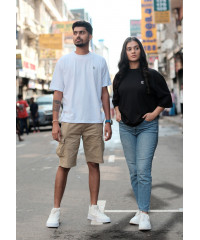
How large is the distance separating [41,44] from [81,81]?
3424 cm

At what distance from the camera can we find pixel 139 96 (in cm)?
468

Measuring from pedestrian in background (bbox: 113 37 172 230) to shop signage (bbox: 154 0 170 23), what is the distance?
2231 cm

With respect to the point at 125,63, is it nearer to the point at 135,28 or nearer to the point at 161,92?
the point at 161,92

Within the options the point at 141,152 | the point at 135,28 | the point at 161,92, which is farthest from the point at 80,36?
the point at 135,28

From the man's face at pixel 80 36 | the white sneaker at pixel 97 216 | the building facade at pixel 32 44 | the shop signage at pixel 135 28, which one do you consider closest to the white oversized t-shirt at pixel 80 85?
the man's face at pixel 80 36

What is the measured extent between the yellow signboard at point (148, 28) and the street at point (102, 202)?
85.3 feet

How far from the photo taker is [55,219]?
4.83m

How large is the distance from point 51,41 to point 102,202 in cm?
3307

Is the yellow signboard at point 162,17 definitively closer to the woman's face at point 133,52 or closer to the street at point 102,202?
the street at point 102,202

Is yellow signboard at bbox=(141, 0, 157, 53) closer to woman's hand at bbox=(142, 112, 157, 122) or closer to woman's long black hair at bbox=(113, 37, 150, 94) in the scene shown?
woman's long black hair at bbox=(113, 37, 150, 94)

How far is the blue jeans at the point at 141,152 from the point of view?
15.3 feet

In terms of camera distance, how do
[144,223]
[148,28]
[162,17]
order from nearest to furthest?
[144,223]
[162,17]
[148,28]
